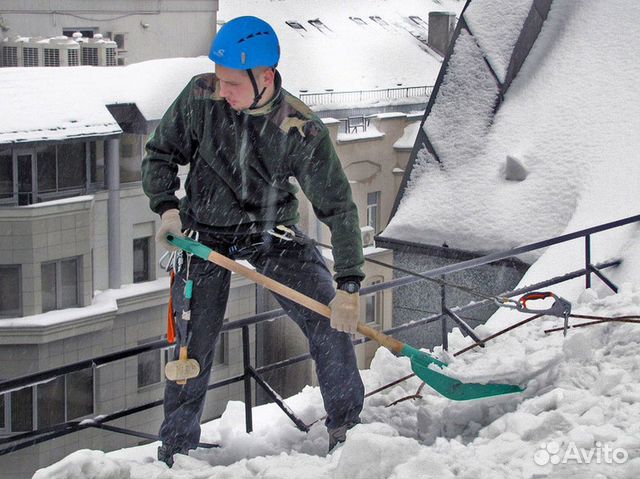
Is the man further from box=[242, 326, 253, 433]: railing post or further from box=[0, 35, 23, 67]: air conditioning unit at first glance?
box=[0, 35, 23, 67]: air conditioning unit

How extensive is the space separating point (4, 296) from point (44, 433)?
1489 cm

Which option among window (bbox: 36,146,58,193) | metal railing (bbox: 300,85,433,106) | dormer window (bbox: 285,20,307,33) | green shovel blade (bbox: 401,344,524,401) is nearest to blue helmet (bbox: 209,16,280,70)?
green shovel blade (bbox: 401,344,524,401)

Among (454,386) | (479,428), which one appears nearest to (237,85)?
(454,386)

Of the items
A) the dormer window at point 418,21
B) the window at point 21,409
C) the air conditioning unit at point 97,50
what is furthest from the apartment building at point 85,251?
the dormer window at point 418,21

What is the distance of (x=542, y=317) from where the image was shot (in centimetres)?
552

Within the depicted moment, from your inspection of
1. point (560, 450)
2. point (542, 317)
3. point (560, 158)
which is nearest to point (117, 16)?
point (560, 158)

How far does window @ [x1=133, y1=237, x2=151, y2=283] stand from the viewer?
67.2ft

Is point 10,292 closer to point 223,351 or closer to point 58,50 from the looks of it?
point 223,351

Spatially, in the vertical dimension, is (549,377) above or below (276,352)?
above

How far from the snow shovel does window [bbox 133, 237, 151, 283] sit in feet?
53.4

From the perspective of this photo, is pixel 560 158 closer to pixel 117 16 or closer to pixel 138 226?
pixel 138 226

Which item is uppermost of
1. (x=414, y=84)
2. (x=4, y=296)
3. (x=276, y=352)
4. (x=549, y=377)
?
(x=549, y=377)

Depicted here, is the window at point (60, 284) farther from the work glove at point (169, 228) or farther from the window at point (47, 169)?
the work glove at point (169, 228)

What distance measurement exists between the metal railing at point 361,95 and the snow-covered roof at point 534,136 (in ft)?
38.5
